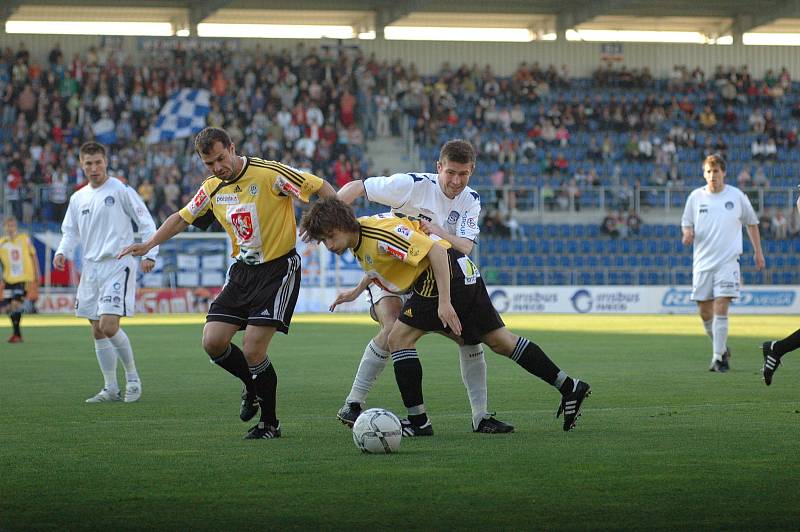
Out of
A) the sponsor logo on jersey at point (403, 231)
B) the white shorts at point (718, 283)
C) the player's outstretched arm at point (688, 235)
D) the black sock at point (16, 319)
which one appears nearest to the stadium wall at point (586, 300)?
the black sock at point (16, 319)

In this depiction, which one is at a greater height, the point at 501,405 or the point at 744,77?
the point at 744,77

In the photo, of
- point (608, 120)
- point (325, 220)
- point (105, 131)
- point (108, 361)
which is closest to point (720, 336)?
point (108, 361)

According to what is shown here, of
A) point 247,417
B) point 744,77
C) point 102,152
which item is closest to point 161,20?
point 744,77

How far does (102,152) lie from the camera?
10.7 metres

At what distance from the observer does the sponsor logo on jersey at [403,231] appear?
7086mm

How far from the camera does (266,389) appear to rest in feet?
25.4

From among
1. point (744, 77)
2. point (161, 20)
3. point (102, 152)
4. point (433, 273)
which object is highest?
point (161, 20)

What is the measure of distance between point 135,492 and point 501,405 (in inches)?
179

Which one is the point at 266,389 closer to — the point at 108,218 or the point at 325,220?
the point at 325,220

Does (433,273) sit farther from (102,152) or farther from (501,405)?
(102,152)

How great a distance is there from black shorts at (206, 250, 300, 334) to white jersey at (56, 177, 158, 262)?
2977 mm

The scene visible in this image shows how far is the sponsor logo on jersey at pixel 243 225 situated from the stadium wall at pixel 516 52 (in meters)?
33.3

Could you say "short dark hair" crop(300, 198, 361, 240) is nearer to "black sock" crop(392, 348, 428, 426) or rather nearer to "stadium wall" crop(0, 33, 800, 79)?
"black sock" crop(392, 348, 428, 426)

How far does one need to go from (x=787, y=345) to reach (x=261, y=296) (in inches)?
197
